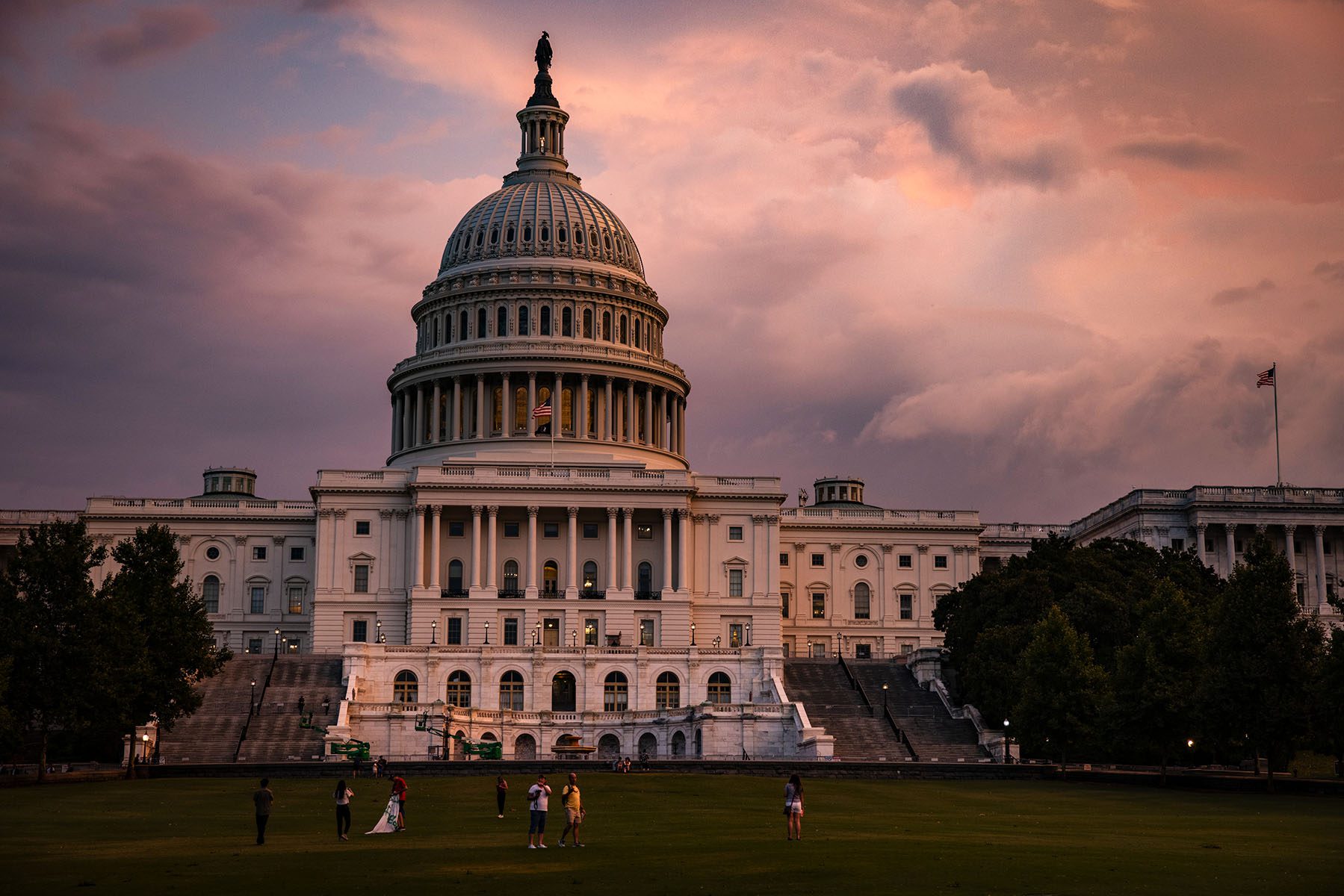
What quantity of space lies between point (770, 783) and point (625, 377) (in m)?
80.0

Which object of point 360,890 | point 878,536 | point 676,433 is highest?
point 676,433

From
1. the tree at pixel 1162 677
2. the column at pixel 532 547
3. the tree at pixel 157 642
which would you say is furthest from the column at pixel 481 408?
the tree at pixel 1162 677

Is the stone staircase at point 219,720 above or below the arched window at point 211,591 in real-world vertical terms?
below

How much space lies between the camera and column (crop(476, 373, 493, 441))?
145125 millimetres

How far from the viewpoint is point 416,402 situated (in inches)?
5925

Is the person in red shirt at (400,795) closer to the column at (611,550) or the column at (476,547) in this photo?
the column at (476,547)

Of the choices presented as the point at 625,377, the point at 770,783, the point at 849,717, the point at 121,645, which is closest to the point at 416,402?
the point at 625,377

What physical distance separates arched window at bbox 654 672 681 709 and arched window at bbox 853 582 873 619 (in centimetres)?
3469

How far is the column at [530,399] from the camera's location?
473 ft

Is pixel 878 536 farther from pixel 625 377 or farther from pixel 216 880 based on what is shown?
pixel 216 880

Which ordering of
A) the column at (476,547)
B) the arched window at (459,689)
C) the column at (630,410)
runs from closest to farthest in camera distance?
the arched window at (459,689), the column at (476,547), the column at (630,410)

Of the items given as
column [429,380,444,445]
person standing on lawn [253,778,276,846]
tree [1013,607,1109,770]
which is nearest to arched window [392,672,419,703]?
tree [1013,607,1109,770]

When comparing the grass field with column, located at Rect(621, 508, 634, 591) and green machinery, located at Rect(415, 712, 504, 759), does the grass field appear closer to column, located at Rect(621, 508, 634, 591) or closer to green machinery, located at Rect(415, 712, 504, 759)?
green machinery, located at Rect(415, 712, 504, 759)

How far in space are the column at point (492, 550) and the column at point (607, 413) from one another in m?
19.3
